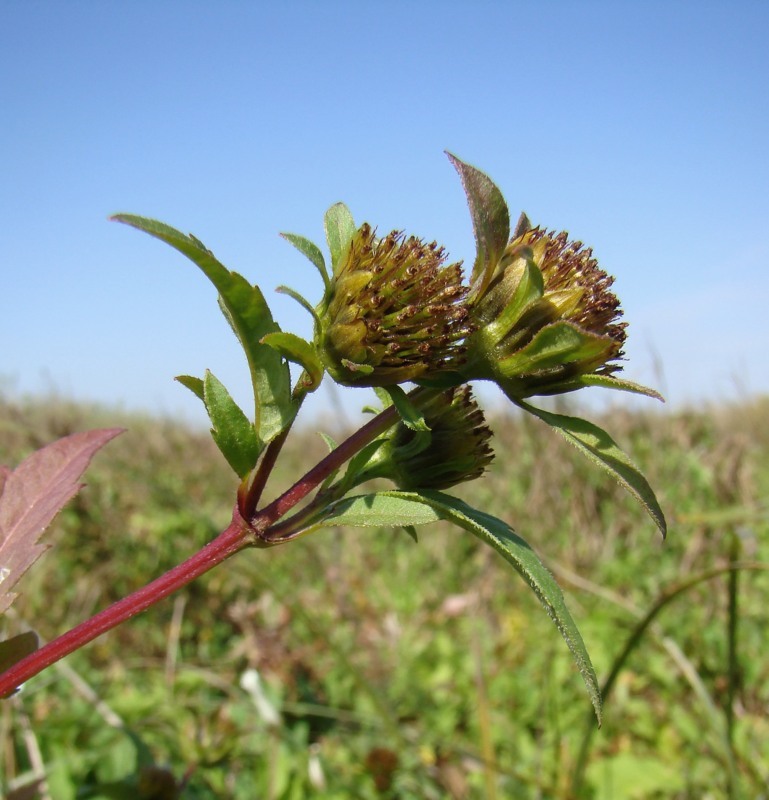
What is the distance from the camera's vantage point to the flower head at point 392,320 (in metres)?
0.81

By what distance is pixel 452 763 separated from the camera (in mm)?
2416

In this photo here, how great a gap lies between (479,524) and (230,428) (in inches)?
9.9

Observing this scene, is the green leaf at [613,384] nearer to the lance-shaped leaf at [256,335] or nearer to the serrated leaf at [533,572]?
the serrated leaf at [533,572]

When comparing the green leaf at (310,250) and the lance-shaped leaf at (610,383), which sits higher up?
the green leaf at (310,250)

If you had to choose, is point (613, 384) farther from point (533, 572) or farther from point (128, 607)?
point (128, 607)

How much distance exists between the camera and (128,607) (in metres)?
0.71

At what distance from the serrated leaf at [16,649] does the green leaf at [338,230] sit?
48cm

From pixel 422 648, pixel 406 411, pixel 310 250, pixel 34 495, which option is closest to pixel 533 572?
pixel 406 411

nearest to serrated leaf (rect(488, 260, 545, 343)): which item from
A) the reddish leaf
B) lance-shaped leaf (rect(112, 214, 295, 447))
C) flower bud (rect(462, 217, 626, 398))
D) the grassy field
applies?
flower bud (rect(462, 217, 626, 398))

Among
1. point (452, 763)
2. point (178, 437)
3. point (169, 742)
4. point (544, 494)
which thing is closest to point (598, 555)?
point (544, 494)

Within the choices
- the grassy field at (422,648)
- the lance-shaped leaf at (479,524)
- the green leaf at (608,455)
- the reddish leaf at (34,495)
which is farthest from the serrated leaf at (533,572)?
the grassy field at (422,648)

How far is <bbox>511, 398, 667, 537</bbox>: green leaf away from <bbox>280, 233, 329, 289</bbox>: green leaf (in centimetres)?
25

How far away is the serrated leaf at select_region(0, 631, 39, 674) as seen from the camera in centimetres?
77

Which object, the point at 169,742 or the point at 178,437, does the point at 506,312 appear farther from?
the point at 178,437
